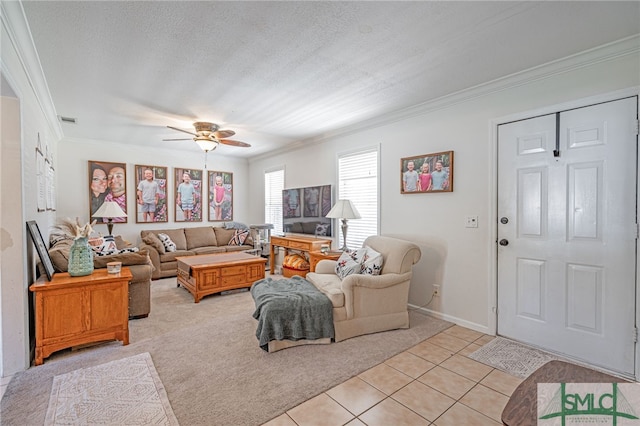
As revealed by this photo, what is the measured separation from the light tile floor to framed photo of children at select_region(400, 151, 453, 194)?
175cm

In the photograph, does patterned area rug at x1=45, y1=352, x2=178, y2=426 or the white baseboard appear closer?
patterned area rug at x1=45, y1=352, x2=178, y2=426

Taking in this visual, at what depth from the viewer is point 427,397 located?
2018 mm

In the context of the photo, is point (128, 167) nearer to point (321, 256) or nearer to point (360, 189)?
point (321, 256)

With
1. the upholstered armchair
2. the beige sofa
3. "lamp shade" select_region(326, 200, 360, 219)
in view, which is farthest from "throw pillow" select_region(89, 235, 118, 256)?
"lamp shade" select_region(326, 200, 360, 219)

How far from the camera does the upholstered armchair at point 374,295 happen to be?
2840 mm

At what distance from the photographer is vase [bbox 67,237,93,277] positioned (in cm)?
268

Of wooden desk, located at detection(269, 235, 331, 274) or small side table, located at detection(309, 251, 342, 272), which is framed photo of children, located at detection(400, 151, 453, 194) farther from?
wooden desk, located at detection(269, 235, 331, 274)

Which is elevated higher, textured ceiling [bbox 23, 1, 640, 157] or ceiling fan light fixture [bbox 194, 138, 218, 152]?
textured ceiling [bbox 23, 1, 640, 157]

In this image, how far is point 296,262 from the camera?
5.00 m

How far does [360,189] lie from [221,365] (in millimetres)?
2893

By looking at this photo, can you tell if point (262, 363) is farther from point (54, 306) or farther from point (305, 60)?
point (305, 60)

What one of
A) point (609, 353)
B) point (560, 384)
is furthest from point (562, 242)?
point (560, 384)

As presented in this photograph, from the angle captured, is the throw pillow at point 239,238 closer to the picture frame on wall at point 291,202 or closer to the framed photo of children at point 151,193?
the picture frame on wall at point 291,202

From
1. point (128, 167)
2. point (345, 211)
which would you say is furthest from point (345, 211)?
point (128, 167)
